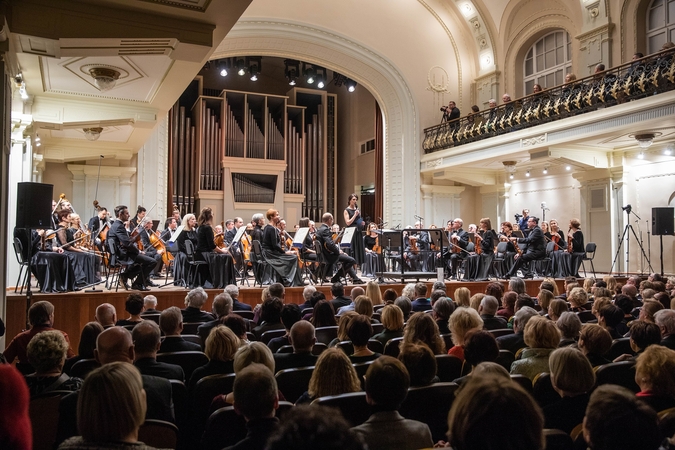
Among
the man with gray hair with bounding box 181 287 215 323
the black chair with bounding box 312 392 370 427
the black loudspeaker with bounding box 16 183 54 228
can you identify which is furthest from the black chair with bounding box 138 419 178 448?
the black loudspeaker with bounding box 16 183 54 228

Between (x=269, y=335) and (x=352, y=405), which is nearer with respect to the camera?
(x=352, y=405)

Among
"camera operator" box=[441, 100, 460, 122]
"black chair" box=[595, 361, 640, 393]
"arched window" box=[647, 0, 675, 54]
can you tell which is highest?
"arched window" box=[647, 0, 675, 54]

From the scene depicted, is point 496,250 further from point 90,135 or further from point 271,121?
point 271,121

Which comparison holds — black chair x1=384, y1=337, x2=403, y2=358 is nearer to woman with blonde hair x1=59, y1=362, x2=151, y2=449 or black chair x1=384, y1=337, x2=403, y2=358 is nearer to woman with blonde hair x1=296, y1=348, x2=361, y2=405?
woman with blonde hair x1=296, y1=348, x2=361, y2=405

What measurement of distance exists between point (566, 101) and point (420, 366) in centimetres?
994

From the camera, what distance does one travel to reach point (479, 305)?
16.1 ft

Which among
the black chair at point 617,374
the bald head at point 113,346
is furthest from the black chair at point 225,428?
the black chair at point 617,374

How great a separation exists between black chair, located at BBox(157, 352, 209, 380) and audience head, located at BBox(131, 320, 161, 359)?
317mm

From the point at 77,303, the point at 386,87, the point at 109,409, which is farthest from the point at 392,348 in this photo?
the point at 386,87

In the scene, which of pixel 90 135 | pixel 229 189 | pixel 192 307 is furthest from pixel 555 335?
pixel 229 189

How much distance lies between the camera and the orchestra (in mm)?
7227

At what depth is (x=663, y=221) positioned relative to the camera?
9914 mm

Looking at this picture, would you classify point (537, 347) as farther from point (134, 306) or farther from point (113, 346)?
point (134, 306)

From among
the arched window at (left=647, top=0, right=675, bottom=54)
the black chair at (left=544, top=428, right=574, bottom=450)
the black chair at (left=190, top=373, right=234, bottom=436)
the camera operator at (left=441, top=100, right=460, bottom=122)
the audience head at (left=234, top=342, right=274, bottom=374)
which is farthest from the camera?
the camera operator at (left=441, top=100, right=460, bottom=122)
